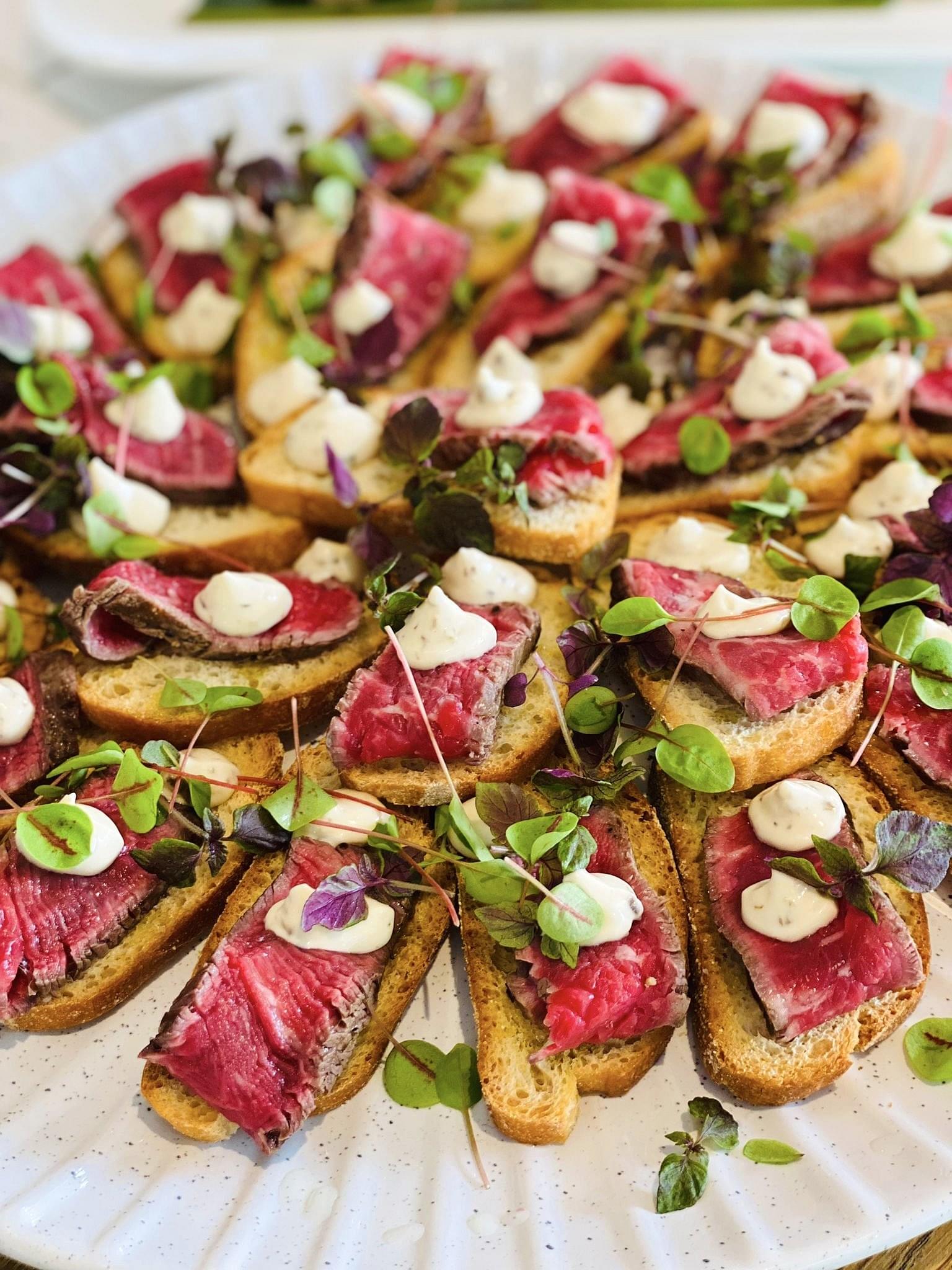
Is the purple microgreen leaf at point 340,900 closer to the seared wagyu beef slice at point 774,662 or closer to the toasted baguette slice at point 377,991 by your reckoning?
the toasted baguette slice at point 377,991

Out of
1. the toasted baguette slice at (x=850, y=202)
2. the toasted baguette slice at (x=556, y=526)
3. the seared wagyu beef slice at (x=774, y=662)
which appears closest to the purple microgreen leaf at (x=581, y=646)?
the seared wagyu beef slice at (x=774, y=662)

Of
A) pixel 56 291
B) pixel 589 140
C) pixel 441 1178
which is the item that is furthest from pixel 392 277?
pixel 441 1178

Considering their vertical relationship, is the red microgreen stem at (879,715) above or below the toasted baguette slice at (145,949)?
above

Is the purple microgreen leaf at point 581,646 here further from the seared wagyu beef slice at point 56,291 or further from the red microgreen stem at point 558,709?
the seared wagyu beef slice at point 56,291

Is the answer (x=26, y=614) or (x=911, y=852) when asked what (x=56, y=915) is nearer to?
(x=26, y=614)

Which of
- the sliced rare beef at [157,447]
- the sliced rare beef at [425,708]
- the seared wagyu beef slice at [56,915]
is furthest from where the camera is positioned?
the sliced rare beef at [157,447]

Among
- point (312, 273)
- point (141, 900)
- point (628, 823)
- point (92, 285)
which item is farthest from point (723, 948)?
point (92, 285)

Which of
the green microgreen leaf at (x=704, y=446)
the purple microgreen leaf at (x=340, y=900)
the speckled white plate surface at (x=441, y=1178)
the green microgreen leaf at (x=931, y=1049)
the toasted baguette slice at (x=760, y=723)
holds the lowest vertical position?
the speckled white plate surface at (x=441, y=1178)

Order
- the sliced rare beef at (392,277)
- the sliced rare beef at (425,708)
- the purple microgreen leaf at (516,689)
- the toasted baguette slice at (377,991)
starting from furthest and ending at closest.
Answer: the sliced rare beef at (392,277), the purple microgreen leaf at (516,689), the sliced rare beef at (425,708), the toasted baguette slice at (377,991)

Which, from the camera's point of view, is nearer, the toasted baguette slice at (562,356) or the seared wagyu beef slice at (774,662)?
the seared wagyu beef slice at (774,662)
